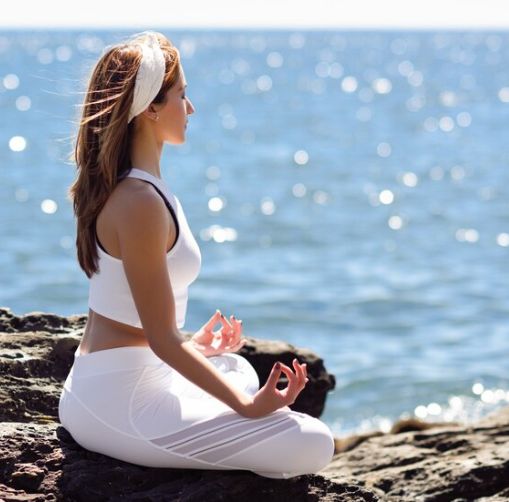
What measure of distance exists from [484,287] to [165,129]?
11961mm

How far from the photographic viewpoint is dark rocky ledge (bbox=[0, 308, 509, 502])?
3.95 m

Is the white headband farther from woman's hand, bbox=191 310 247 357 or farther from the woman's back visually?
woman's hand, bbox=191 310 247 357

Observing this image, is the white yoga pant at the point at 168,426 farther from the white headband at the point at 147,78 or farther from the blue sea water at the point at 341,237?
the blue sea water at the point at 341,237

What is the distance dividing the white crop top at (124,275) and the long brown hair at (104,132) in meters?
0.05

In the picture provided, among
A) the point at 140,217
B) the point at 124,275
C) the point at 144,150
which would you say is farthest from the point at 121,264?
the point at 144,150

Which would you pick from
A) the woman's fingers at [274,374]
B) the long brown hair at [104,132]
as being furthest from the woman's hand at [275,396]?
the long brown hair at [104,132]

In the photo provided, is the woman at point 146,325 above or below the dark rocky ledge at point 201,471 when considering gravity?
above

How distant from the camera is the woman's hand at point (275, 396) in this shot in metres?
3.79

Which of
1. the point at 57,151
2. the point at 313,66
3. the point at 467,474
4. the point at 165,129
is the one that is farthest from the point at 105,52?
the point at 313,66

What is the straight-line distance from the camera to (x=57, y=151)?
29.6 meters

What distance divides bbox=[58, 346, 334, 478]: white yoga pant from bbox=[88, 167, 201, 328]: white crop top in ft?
0.45

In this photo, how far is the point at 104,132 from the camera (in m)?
3.97

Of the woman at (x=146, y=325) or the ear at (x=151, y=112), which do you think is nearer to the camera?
the woman at (x=146, y=325)

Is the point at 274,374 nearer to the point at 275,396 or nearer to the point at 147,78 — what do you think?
the point at 275,396
